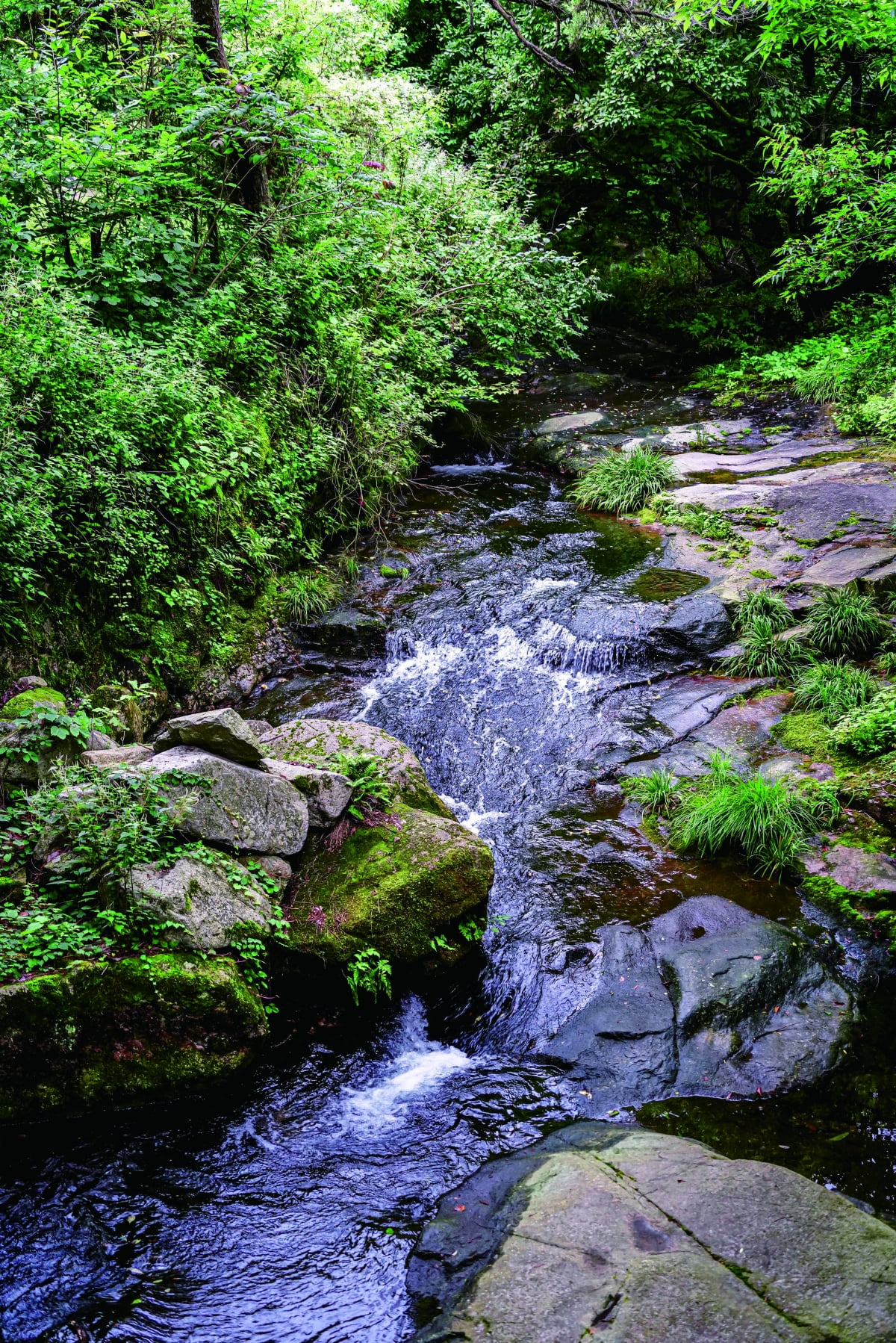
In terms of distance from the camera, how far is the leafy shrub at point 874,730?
6297 mm

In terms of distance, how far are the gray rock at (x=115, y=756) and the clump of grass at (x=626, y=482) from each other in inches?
312

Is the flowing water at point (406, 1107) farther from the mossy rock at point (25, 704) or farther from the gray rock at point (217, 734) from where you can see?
the mossy rock at point (25, 704)

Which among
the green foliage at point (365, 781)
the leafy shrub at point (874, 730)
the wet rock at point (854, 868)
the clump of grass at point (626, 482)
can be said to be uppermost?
the clump of grass at point (626, 482)

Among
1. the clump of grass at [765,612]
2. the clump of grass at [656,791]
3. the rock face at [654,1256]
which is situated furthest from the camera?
the clump of grass at [765,612]

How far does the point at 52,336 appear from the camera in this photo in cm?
605

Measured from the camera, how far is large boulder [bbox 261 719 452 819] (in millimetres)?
6023

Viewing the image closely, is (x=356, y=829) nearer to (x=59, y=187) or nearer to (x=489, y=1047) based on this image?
(x=489, y=1047)

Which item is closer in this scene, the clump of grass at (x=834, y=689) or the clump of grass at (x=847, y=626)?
the clump of grass at (x=834, y=689)

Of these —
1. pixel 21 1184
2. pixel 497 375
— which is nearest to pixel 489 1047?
pixel 21 1184

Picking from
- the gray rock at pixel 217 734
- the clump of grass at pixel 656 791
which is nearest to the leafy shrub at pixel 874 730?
the clump of grass at pixel 656 791

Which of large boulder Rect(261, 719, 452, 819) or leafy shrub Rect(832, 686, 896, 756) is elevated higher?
large boulder Rect(261, 719, 452, 819)

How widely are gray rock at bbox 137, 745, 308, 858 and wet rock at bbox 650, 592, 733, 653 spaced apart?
4.72 meters

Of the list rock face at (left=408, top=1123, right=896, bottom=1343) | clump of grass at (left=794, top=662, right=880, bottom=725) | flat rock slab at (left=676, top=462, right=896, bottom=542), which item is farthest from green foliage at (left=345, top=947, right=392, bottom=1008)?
flat rock slab at (left=676, top=462, right=896, bottom=542)

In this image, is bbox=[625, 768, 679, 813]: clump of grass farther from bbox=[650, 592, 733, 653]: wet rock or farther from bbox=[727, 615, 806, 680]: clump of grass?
bbox=[650, 592, 733, 653]: wet rock
